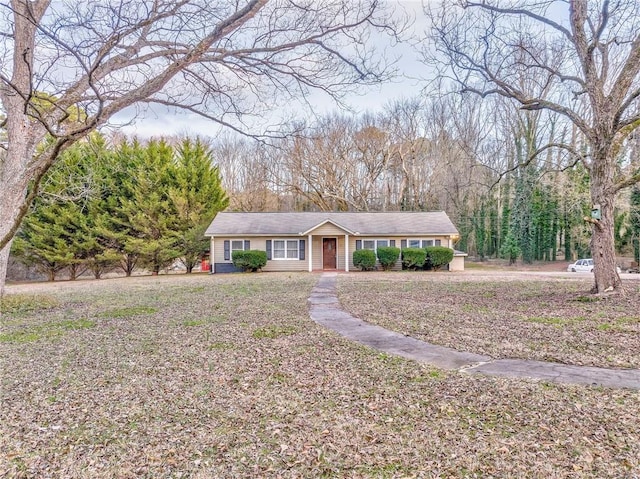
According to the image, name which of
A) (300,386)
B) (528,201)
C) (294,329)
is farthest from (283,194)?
(300,386)

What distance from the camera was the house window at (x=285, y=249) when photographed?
22797mm

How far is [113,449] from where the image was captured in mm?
2816

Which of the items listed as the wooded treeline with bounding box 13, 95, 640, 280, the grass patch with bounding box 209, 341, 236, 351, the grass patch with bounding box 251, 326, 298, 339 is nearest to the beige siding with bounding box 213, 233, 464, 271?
the wooded treeline with bounding box 13, 95, 640, 280

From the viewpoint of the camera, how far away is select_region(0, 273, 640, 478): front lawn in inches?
101

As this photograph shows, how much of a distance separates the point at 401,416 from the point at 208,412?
5.35 ft

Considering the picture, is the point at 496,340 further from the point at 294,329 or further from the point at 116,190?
the point at 116,190

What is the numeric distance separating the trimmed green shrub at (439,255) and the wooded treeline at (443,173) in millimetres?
8924

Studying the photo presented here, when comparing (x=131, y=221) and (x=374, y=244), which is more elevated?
(x=131, y=221)

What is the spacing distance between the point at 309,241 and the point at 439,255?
7.16 m

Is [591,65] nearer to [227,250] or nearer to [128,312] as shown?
[128,312]

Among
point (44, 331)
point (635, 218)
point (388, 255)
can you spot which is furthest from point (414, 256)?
point (44, 331)

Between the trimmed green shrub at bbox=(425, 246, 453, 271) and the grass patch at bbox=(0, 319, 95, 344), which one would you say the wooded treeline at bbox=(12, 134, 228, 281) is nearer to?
the trimmed green shrub at bbox=(425, 246, 453, 271)

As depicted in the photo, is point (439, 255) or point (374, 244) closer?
point (439, 255)

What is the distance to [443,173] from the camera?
106 feet
